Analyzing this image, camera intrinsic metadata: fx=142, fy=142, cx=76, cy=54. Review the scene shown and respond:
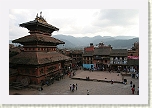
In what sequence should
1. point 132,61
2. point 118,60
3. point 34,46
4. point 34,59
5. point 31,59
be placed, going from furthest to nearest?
point 118,60 < point 132,61 < point 34,46 < point 31,59 < point 34,59

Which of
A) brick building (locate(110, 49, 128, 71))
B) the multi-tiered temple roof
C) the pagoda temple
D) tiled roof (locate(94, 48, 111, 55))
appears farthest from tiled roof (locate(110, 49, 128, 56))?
the multi-tiered temple roof

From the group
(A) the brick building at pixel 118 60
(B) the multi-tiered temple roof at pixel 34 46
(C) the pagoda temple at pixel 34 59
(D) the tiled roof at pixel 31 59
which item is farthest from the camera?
(A) the brick building at pixel 118 60

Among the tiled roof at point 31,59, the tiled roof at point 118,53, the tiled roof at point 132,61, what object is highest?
the tiled roof at point 118,53

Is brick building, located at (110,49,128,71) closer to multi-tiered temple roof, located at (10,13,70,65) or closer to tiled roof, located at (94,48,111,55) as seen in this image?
tiled roof, located at (94,48,111,55)

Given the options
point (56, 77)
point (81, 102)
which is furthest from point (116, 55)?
point (81, 102)

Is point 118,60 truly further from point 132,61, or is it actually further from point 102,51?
point 102,51

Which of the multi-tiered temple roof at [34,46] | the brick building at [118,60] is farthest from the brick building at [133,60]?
the multi-tiered temple roof at [34,46]

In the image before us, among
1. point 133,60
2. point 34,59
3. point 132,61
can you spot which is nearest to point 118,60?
point 132,61

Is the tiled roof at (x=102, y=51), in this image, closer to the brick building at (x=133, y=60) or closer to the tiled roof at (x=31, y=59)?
the brick building at (x=133, y=60)

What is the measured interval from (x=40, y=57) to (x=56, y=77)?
4559mm

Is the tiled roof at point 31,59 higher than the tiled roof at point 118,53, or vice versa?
the tiled roof at point 118,53

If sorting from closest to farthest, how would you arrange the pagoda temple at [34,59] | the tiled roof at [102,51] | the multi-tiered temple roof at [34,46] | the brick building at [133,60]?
the pagoda temple at [34,59] < the multi-tiered temple roof at [34,46] < the brick building at [133,60] < the tiled roof at [102,51]

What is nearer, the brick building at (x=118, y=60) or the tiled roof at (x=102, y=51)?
the brick building at (x=118, y=60)

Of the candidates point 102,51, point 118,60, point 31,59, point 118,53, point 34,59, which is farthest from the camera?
point 102,51
